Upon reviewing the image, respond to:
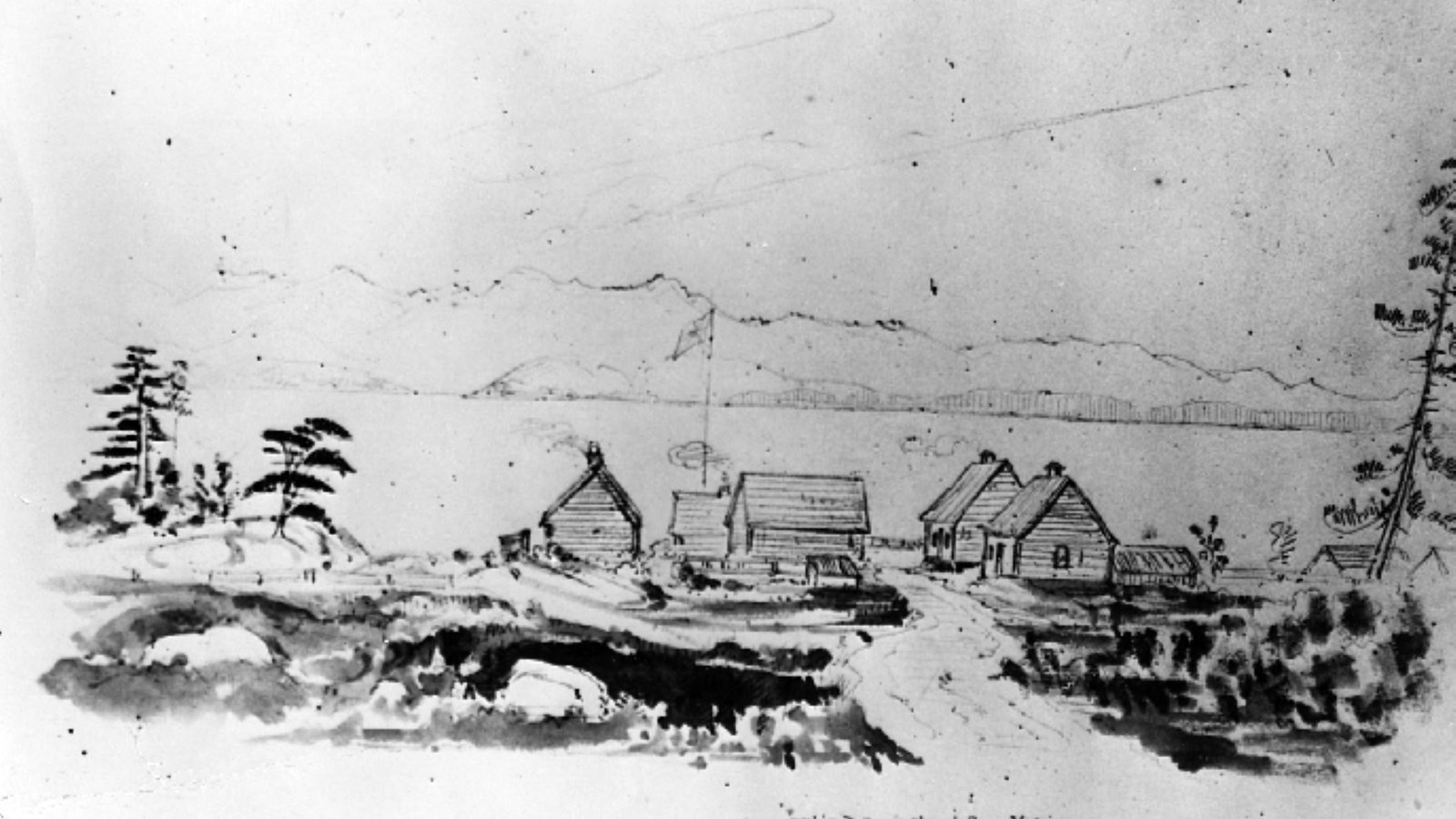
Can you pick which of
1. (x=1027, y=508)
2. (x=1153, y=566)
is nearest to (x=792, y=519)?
(x=1027, y=508)

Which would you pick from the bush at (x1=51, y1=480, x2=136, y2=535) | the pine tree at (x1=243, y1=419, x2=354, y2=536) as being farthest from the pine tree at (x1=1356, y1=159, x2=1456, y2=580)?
the bush at (x1=51, y1=480, x2=136, y2=535)

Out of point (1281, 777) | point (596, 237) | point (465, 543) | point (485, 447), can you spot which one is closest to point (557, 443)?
point (485, 447)

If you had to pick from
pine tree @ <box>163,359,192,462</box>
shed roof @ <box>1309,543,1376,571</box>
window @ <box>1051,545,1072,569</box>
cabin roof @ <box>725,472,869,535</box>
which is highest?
pine tree @ <box>163,359,192,462</box>

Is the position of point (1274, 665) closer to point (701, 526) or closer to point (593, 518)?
point (701, 526)

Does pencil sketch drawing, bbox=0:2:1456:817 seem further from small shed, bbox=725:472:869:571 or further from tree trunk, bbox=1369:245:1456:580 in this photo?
tree trunk, bbox=1369:245:1456:580

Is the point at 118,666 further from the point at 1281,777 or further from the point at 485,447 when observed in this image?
the point at 1281,777

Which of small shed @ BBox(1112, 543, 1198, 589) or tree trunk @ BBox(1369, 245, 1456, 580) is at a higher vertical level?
tree trunk @ BBox(1369, 245, 1456, 580)
